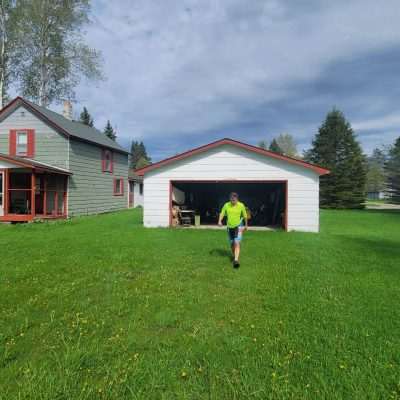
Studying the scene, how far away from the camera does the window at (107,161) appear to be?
2059 centimetres

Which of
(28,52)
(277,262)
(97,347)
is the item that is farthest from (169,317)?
(28,52)

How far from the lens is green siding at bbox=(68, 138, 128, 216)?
56.7ft

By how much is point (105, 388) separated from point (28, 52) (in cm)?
2610

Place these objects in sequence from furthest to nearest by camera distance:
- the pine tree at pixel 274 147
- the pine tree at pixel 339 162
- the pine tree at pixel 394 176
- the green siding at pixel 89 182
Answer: the pine tree at pixel 274 147
the pine tree at pixel 394 176
the pine tree at pixel 339 162
the green siding at pixel 89 182

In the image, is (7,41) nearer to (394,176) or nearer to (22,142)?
(22,142)

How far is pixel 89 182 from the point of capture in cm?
1888

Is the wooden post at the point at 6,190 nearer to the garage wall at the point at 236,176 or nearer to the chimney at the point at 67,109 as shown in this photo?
the garage wall at the point at 236,176

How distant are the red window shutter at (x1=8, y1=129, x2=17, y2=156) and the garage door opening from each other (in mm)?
10167

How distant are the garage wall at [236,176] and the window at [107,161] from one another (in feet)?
29.6

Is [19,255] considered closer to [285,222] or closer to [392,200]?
[285,222]

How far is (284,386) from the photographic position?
2428 mm

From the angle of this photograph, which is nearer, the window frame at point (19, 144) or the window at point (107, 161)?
the window frame at point (19, 144)

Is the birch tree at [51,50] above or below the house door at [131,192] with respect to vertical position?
above

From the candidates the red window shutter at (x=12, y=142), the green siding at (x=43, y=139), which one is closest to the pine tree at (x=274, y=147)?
the green siding at (x=43, y=139)
